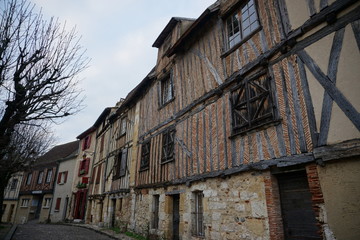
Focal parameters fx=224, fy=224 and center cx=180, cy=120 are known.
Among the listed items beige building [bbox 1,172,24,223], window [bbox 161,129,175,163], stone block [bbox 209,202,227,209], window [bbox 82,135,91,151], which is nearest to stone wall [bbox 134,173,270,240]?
stone block [bbox 209,202,227,209]

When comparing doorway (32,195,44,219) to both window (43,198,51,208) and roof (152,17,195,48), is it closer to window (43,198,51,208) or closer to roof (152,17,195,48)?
window (43,198,51,208)

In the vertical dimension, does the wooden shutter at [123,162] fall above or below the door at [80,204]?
above

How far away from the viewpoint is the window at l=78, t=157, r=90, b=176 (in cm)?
1631

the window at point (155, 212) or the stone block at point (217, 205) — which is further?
the window at point (155, 212)

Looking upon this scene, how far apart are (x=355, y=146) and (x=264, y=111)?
176 cm

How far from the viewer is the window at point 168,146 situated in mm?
7664

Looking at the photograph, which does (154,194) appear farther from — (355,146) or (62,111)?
(355,146)

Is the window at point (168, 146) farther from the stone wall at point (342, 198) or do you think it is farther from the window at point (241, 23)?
the stone wall at point (342, 198)

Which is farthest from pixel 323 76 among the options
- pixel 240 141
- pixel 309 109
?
pixel 240 141

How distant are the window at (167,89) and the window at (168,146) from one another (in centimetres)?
132

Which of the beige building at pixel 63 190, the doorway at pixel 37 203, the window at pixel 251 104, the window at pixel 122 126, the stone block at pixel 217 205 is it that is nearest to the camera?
the window at pixel 251 104

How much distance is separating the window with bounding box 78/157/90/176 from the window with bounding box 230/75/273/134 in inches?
553

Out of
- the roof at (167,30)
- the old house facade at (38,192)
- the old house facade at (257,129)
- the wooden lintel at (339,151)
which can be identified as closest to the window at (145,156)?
the old house facade at (257,129)

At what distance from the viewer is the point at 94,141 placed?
1720cm
